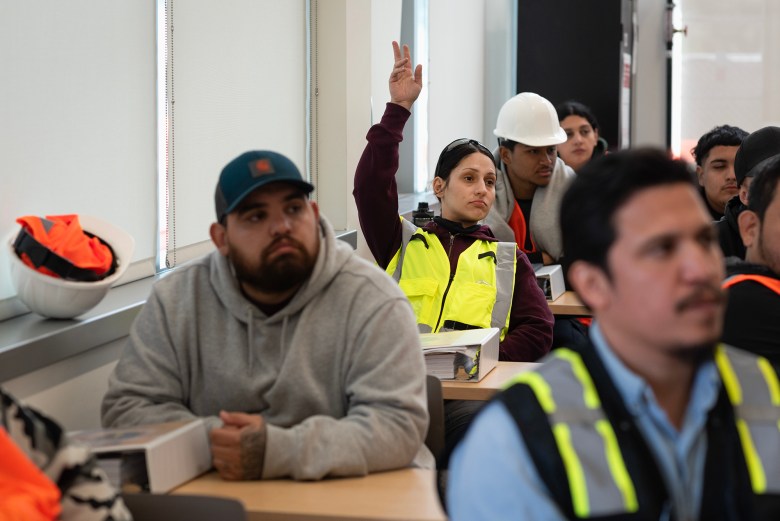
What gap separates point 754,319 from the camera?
247cm

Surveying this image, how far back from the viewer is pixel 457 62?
314 inches

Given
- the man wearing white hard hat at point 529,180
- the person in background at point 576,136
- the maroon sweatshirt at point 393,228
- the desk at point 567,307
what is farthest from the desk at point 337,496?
the person in background at point 576,136

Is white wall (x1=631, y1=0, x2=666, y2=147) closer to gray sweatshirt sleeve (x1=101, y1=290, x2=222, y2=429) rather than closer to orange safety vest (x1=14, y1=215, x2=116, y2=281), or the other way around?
orange safety vest (x1=14, y1=215, x2=116, y2=281)

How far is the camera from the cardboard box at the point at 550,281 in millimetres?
4504

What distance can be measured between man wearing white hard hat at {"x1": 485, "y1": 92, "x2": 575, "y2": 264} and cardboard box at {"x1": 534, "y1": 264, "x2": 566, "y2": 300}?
0.24 meters

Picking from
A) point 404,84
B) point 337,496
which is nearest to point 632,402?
point 337,496

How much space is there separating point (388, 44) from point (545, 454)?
4.61 m

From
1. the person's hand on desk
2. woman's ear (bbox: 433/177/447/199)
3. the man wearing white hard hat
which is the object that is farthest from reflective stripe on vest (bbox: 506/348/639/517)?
the man wearing white hard hat

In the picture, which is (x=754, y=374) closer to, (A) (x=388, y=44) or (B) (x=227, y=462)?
(B) (x=227, y=462)

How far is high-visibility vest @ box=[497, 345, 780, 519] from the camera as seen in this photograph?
144cm

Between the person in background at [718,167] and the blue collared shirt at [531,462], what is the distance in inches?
140

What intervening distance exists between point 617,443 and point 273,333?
1243 millimetres

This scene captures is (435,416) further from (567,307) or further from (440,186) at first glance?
(567,307)

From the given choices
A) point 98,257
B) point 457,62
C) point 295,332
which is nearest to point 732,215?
point 295,332
